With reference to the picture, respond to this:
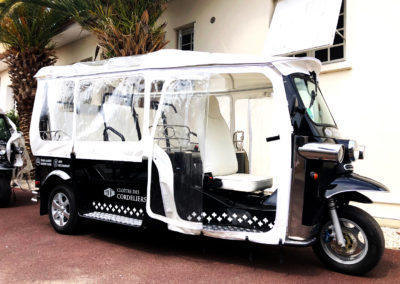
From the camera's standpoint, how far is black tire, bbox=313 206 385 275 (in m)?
3.69

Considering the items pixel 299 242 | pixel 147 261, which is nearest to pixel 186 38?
pixel 147 261

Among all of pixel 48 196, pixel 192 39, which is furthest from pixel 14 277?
pixel 192 39

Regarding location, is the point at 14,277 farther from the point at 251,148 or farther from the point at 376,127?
the point at 376,127

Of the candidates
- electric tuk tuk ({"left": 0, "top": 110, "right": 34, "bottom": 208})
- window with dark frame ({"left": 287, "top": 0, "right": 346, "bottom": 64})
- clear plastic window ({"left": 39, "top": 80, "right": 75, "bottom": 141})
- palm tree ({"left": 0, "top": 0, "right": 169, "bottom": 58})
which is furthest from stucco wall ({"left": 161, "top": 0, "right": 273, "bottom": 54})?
electric tuk tuk ({"left": 0, "top": 110, "right": 34, "bottom": 208})

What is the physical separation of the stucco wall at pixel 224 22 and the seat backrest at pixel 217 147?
3.73 m

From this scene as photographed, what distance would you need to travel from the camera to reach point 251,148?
5820mm

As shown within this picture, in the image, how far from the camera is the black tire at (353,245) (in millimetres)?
3693

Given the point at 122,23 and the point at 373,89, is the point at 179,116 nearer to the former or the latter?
the point at 373,89

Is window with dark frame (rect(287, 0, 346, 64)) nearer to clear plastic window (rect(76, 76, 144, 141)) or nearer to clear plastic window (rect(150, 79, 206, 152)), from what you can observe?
clear plastic window (rect(150, 79, 206, 152))

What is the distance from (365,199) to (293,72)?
157 centimetres

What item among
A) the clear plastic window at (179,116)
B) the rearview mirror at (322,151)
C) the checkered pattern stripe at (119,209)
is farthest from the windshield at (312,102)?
the checkered pattern stripe at (119,209)

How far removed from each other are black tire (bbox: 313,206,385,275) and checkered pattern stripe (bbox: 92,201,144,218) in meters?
2.17

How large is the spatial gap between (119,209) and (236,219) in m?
1.63

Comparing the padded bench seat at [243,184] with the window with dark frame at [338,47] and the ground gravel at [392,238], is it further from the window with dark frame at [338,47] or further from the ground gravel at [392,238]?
the window with dark frame at [338,47]
